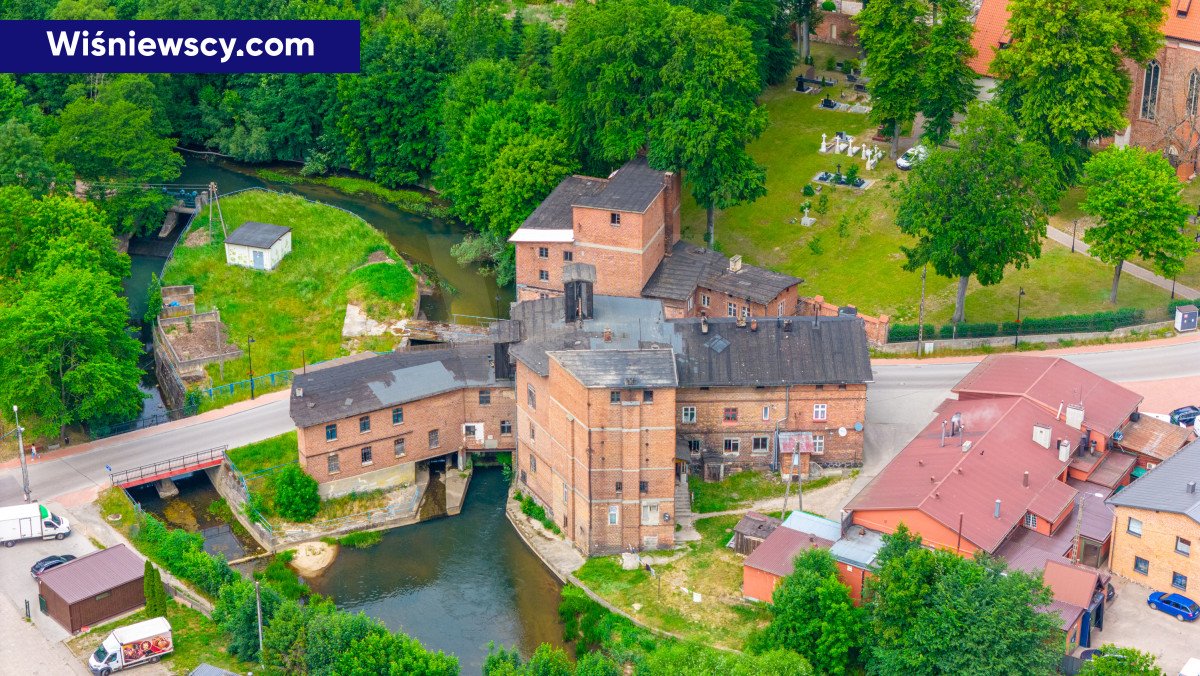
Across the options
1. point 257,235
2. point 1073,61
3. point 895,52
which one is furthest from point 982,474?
point 257,235

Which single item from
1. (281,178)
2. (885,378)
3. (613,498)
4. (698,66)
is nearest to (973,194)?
(885,378)

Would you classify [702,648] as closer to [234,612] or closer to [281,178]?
[234,612]

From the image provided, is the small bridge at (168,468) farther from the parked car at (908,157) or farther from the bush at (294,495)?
the parked car at (908,157)

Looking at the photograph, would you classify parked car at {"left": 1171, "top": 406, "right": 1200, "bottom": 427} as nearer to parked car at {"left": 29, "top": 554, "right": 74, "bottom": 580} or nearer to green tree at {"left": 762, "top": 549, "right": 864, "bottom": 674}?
green tree at {"left": 762, "top": 549, "right": 864, "bottom": 674}

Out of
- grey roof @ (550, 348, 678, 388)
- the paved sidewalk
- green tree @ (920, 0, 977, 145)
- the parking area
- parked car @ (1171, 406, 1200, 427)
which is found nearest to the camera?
Answer: the parking area

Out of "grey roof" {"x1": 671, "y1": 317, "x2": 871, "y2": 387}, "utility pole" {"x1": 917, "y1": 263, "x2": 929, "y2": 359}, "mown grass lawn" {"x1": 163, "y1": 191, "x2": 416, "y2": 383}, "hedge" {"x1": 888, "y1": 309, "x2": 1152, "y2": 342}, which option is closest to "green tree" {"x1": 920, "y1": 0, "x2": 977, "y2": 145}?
"utility pole" {"x1": 917, "y1": 263, "x2": 929, "y2": 359}

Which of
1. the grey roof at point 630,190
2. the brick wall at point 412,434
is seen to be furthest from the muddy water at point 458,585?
the grey roof at point 630,190

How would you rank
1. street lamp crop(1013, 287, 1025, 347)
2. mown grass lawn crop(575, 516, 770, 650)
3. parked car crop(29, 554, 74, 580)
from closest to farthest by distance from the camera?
mown grass lawn crop(575, 516, 770, 650), parked car crop(29, 554, 74, 580), street lamp crop(1013, 287, 1025, 347)

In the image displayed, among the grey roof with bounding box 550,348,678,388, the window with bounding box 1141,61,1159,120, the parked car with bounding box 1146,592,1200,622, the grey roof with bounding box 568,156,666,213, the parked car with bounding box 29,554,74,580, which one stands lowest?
the parked car with bounding box 29,554,74,580
